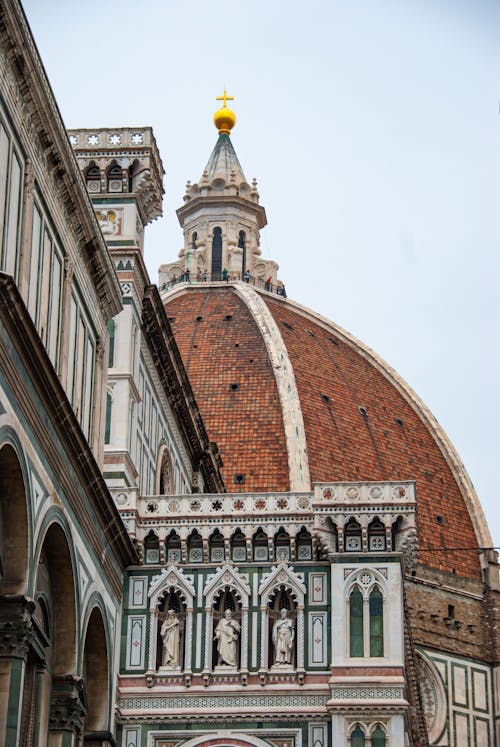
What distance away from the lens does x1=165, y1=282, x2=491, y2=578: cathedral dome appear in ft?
242

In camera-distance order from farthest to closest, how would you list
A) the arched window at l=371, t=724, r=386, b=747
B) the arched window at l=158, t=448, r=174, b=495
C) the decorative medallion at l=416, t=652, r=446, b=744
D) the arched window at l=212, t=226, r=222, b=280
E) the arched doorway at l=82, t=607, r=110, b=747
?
1. the arched window at l=212, t=226, r=222, b=280
2. the decorative medallion at l=416, t=652, r=446, b=744
3. the arched window at l=158, t=448, r=174, b=495
4. the arched window at l=371, t=724, r=386, b=747
5. the arched doorway at l=82, t=607, r=110, b=747

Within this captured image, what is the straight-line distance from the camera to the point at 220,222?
84312mm

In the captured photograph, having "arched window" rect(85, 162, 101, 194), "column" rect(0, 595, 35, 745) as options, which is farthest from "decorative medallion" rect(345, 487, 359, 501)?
"column" rect(0, 595, 35, 745)

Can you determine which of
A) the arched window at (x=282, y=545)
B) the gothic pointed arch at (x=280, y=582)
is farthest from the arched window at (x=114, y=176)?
the gothic pointed arch at (x=280, y=582)

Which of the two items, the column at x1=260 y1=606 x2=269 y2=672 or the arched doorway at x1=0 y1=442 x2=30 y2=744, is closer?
the arched doorway at x1=0 y1=442 x2=30 y2=744

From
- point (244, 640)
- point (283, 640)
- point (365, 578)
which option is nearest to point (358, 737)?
point (283, 640)

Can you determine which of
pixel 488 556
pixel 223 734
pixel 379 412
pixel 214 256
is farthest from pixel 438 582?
pixel 223 734

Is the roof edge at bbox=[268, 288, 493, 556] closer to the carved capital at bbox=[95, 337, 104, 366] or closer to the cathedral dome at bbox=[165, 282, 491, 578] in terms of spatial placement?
the cathedral dome at bbox=[165, 282, 491, 578]

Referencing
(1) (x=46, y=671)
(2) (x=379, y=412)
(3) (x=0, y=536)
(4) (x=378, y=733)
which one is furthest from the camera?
(2) (x=379, y=412)

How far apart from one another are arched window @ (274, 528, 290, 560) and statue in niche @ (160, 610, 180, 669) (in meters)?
1.77

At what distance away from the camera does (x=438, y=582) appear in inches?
A: 2904

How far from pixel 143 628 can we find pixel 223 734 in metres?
1.93

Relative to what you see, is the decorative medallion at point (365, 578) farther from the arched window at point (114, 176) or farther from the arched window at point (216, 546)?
the arched window at point (114, 176)

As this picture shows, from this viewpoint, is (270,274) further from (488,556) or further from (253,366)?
(488,556)
